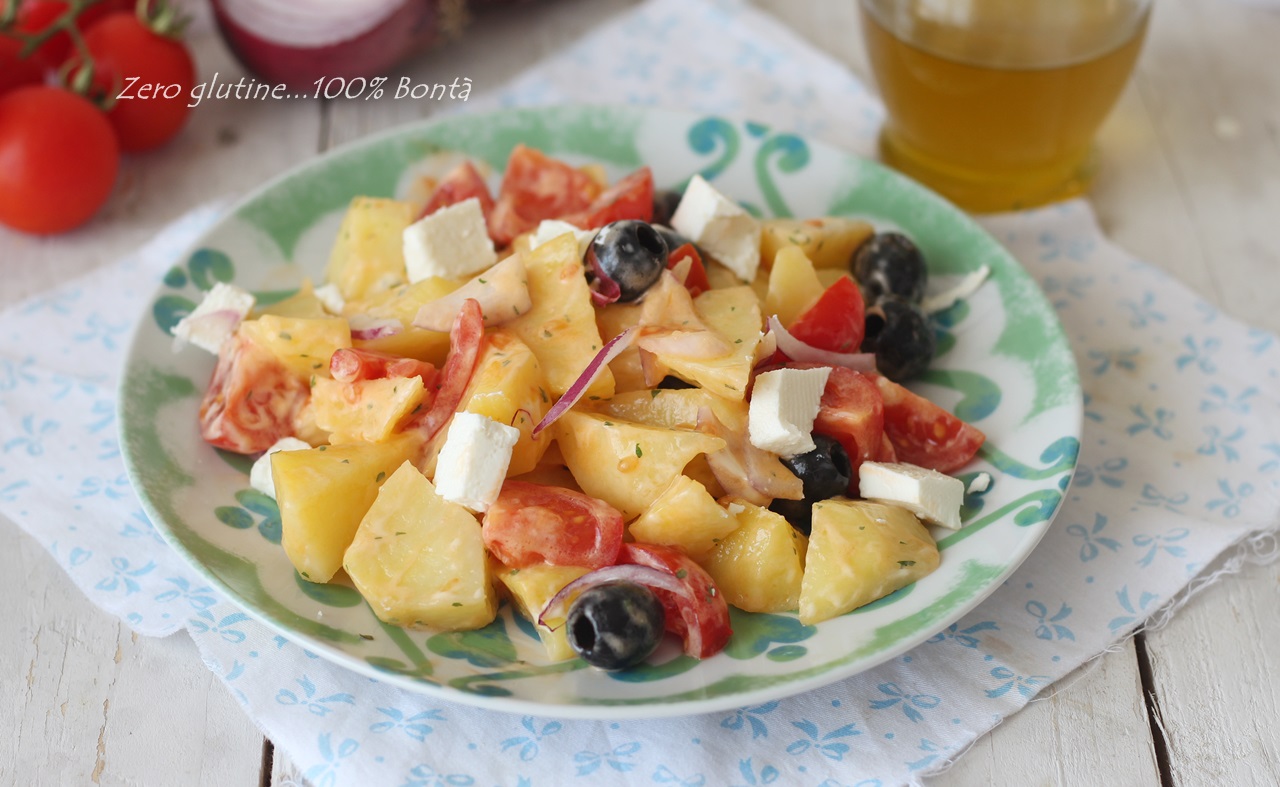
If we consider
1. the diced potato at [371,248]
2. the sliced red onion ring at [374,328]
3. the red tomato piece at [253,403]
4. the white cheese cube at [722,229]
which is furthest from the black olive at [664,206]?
the red tomato piece at [253,403]

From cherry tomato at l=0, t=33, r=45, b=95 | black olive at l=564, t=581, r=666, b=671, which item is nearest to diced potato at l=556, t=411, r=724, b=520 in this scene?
black olive at l=564, t=581, r=666, b=671

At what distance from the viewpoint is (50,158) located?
3080 millimetres

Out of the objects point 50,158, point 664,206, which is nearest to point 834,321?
point 664,206

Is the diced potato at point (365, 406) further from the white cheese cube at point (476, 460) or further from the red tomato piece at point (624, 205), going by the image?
the red tomato piece at point (624, 205)

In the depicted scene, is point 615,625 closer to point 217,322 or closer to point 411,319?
point 411,319

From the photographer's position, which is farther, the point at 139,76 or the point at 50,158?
the point at 139,76

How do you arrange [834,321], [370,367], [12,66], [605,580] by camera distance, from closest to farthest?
[605,580]
[370,367]
[834,321]
[12,66]

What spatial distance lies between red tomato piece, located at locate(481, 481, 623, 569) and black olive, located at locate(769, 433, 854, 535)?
358 millimetres

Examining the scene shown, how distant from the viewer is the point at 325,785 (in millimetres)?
1862

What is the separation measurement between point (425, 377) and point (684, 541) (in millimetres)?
629

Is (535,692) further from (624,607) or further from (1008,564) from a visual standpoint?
(1008,564)

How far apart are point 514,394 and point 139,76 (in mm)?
2140

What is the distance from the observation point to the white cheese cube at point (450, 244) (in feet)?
7.83

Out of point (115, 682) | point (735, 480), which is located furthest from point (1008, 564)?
point (115, 682)
